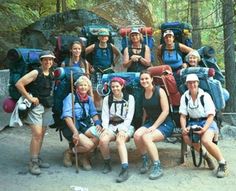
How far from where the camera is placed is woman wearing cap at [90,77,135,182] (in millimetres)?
6664

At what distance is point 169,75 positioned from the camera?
6.99 meters

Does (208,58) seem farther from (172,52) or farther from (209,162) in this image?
(209,162)

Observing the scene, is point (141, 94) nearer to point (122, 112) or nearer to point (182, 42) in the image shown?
point (122, 112)

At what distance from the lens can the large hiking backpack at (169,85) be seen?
6969 mm

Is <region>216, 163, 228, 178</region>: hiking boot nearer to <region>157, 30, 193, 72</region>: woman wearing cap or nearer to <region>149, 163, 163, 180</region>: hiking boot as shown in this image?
<region>149, 163, 163, 180</region>: hiking boot

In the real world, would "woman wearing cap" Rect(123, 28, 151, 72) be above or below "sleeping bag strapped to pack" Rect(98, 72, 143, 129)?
above

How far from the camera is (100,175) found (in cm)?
662

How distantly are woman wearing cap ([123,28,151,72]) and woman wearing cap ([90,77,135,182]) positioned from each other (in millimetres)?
1074

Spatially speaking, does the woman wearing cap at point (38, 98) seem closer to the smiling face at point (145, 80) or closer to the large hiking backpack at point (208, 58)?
the smiling face at point (145, 80)

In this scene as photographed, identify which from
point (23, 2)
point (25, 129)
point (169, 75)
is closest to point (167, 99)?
point (169, 75)

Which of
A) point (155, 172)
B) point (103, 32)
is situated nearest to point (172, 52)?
point (103, 32)

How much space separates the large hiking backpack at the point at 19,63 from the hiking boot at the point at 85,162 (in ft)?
5.13

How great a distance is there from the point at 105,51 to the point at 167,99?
198cm

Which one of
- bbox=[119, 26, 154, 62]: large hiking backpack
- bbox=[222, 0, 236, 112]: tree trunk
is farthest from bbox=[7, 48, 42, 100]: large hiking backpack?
bbox=[222, 0, 236, 112]: tree trunk
